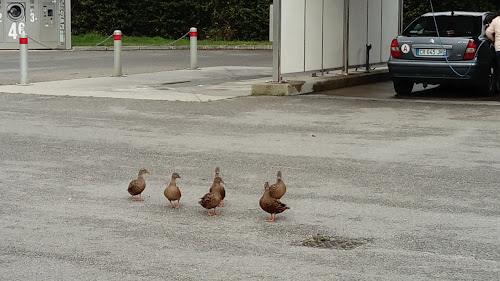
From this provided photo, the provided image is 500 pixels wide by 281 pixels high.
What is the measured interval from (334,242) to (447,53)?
11.4m

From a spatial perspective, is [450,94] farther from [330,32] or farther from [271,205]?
[271,205]

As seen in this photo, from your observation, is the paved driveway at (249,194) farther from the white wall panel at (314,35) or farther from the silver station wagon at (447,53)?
the white wall panel at (314,35)

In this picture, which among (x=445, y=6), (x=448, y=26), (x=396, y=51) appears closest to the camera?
(x=396, y=51)

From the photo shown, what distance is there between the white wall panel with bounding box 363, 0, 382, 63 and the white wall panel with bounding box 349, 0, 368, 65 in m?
0.32

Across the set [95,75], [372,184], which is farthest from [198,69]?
[372,184]

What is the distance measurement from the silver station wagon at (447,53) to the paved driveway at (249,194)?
7.24 ft

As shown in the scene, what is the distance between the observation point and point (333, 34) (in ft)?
69.8

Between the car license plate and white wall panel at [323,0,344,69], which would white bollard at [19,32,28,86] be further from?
the car license plate

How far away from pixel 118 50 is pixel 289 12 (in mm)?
5962

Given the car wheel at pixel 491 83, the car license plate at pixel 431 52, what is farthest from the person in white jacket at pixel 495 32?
the car license plate at pixel 431 52

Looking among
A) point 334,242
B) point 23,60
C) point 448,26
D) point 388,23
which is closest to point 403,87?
point 448,26

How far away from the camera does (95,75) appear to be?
24250 millimetres

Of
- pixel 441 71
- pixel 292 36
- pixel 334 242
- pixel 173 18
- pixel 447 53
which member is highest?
pixel 173 18

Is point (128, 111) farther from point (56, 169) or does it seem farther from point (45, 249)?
point (45, 249)
